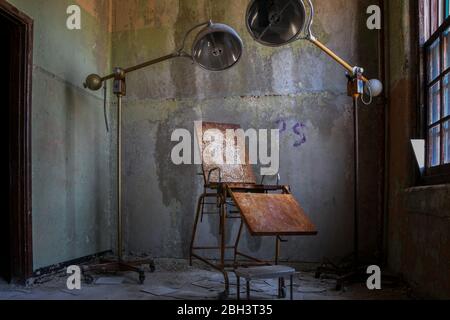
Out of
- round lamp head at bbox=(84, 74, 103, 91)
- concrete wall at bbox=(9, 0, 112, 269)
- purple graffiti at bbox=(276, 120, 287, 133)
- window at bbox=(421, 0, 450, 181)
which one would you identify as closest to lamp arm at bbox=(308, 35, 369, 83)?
window at bbox=(421, 0, 450, 181)

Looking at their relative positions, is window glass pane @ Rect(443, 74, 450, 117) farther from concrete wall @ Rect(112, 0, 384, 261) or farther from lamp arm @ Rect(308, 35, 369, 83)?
concrete wall @ Rect(112, 0, 384, 261)

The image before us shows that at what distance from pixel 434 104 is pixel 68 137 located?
3603mm

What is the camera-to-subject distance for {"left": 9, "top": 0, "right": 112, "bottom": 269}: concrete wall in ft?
13.6

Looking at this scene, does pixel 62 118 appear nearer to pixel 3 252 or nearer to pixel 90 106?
pixel 90 106

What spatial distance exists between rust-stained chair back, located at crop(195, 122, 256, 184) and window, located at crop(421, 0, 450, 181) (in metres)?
1.65

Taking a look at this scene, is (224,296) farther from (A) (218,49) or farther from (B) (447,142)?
(A) (218,49)

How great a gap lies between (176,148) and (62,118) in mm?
1404

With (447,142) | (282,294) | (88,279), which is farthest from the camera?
(88,279)

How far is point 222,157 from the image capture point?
4.39 metres

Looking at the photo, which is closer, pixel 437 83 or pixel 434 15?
pixel 437 83

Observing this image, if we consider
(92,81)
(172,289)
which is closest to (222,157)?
(172,289)

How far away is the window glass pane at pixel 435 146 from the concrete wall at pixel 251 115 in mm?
1073

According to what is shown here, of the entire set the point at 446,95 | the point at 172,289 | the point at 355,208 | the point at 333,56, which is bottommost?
the point at 172,289

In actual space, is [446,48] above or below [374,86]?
above
